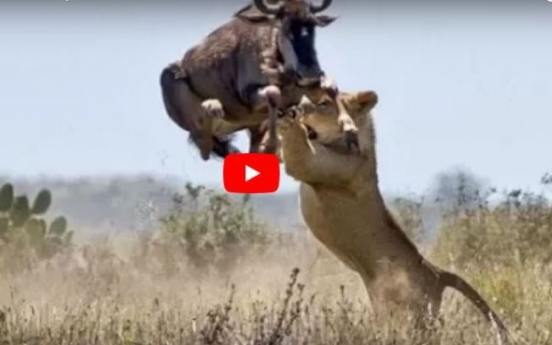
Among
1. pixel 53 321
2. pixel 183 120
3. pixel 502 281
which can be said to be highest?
pixel 183 120

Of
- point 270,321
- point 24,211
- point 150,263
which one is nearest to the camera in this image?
point 270,321

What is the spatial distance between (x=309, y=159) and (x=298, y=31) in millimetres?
2771

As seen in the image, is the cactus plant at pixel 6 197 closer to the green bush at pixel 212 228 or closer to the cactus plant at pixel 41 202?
the cactus plant at pixel 41 202

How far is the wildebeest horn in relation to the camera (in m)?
18.4

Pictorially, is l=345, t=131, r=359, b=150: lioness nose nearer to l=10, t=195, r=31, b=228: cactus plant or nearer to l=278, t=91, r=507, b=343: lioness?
l=278, t=91, r=507, b=343: lioness

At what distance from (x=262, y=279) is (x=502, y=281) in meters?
4.17

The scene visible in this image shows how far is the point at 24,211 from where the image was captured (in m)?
24.5

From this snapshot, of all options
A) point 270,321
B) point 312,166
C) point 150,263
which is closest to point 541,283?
point 312,166

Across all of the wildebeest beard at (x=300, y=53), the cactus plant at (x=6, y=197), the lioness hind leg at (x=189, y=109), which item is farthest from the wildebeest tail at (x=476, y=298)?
the cactus plant at (x=6, y=197)

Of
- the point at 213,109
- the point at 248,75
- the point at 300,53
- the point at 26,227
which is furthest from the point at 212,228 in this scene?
the point at 300,53

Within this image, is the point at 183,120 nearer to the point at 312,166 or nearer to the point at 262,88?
the point at 262,88

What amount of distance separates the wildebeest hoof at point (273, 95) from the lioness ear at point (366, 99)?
115 centimetres

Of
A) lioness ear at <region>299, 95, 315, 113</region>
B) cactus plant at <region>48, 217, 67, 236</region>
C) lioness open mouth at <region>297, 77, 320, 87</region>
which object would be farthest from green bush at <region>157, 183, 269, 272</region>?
lioness ear at <region>299, 95, 315, 113</region>

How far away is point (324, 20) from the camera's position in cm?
1820
